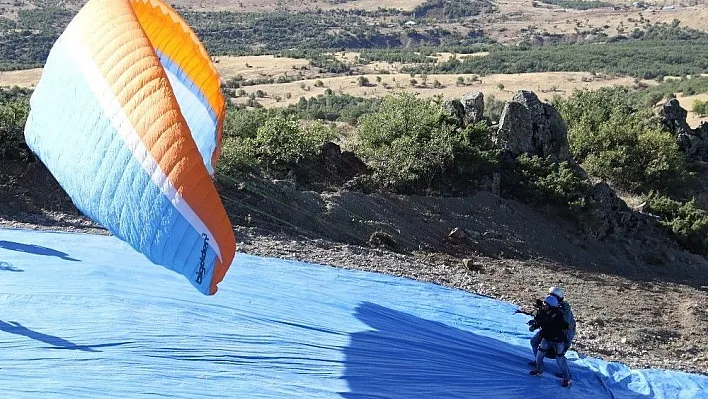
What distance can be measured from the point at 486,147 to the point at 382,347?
28.1 ft

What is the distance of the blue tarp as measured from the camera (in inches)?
261

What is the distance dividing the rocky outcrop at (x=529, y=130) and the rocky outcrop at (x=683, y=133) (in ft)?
22.8

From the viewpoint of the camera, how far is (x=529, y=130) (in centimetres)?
1608

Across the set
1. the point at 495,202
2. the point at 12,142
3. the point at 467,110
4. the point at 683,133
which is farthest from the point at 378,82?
the point at 12,142

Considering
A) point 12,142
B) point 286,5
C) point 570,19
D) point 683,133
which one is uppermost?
point 286,5

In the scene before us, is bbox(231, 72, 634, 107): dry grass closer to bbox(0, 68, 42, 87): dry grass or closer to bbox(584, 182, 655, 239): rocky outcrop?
bbox(0, 68, 42, 87): dry grass

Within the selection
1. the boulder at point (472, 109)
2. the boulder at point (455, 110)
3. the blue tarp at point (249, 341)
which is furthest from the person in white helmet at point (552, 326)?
the boulder at point (472, 109)

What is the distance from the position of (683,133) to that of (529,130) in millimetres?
8320

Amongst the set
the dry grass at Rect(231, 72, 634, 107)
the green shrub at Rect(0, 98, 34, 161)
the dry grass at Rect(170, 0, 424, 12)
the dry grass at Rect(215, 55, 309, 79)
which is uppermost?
the dry grass at Rect(170, 0, 424, 12)

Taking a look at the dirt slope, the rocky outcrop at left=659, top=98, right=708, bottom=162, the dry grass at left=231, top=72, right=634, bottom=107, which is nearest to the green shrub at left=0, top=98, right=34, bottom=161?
the dirt slope

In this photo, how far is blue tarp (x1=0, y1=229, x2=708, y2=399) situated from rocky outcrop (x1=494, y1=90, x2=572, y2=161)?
7.06m

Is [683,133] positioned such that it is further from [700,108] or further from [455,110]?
[700,108]

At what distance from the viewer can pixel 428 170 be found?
14453 mm

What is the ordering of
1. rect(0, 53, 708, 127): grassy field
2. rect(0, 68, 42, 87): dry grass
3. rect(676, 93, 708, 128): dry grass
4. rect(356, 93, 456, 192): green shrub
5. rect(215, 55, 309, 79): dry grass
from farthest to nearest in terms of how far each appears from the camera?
rect(215, 55, 309, 79): dry grass < rect(0, 53, 708, 127): grassy field < rect(0, 68, 42, 87): dry grass < rect(676, 93, 708, 128): dry grass < rect(356, 93, 456, 192): green shrub
